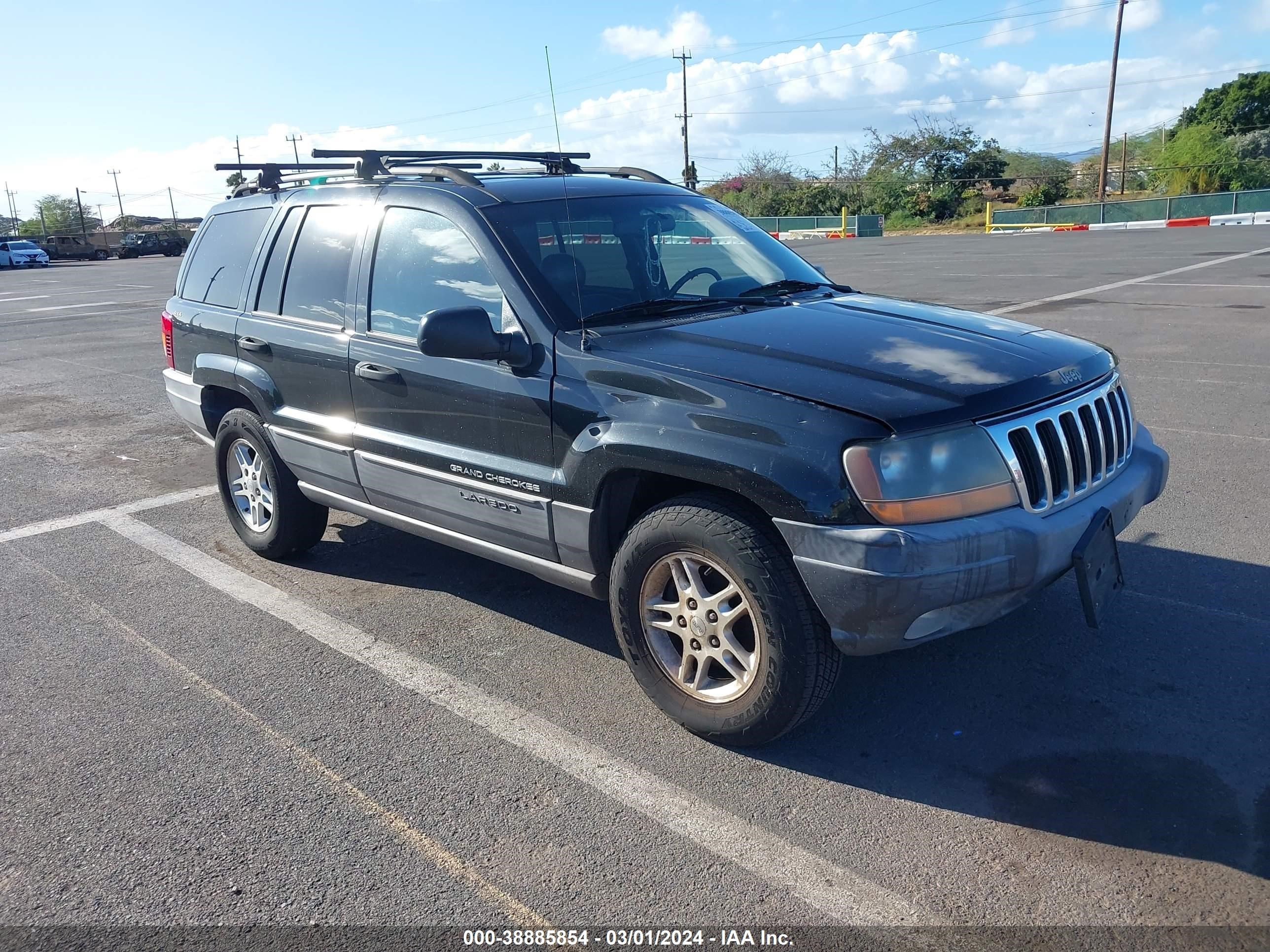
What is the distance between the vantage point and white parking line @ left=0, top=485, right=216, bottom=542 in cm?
612

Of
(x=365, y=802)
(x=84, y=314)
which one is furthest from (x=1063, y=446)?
(x=84, y=314)

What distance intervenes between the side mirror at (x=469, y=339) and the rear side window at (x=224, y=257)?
2.13 metres

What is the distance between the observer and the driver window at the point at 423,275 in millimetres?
4035

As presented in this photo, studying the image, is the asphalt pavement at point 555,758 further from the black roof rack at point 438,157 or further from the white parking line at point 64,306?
the white parking line at point 64,306

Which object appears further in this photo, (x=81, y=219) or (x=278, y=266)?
(x=81, y=219)

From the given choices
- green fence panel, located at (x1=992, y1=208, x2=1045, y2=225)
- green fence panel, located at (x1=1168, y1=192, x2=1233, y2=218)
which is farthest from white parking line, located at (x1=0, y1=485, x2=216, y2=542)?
green fence panel, located at (x1=992, y1=208, x2=1045, y2=225)

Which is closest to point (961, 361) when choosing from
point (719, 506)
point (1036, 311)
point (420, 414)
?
point (719, 506)

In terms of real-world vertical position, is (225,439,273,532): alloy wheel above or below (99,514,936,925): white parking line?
above

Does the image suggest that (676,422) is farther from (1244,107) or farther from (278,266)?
(1244,107)

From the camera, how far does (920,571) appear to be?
2979mm

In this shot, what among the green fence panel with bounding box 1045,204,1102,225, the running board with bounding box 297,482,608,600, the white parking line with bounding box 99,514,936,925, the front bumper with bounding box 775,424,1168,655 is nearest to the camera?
the white parking line with bounding box 99,514,936,925

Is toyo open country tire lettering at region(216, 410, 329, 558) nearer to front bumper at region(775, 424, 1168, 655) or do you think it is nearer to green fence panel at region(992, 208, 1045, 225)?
front bumper at region(775, 424, 1168, 655)

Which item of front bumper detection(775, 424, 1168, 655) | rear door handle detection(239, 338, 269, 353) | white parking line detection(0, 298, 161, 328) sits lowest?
white parking line detection(0, 298, 161, 328)

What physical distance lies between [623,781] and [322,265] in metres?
2.83
